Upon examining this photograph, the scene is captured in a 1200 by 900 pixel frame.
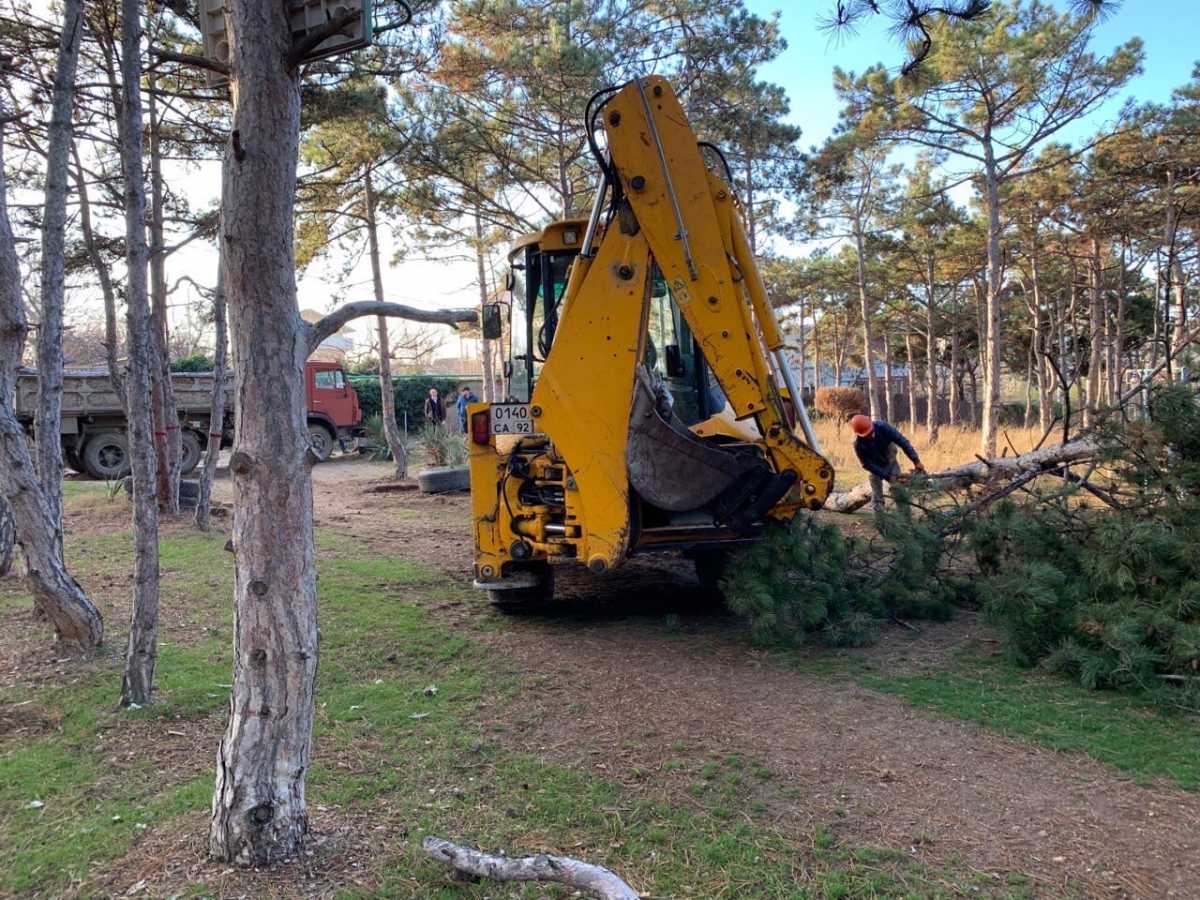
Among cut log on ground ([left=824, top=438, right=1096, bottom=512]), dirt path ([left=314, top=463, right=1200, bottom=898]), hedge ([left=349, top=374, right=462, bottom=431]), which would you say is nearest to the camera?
dirt path ([left=314, top=463, right=1200, bottom=898])

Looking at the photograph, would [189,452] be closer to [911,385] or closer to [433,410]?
[433,410]

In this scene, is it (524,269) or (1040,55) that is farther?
(1040,55)

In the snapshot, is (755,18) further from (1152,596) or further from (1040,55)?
(1152,596)

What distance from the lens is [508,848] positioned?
10.4ft

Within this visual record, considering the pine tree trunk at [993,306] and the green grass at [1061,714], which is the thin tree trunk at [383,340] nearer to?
the pine tree trunk at [993,306]

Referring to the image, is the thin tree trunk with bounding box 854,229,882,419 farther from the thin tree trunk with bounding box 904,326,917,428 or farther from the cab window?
the cab window

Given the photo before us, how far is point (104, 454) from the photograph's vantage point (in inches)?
716

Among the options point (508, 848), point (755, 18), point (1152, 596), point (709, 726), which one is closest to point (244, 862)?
point (508, 848)

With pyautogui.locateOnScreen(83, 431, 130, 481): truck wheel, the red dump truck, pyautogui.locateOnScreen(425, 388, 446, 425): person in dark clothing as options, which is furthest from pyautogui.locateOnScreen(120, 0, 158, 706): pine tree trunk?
pyautogui.locateOnScreen(425, 388, 446, 425): person in dark clothing

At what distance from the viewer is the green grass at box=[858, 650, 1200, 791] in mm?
3843

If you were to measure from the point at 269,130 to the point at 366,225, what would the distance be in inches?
616

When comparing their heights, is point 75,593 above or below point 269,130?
below

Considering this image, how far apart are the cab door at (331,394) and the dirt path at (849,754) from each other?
18.3m

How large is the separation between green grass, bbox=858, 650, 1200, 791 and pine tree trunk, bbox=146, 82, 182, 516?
9.53 meters
